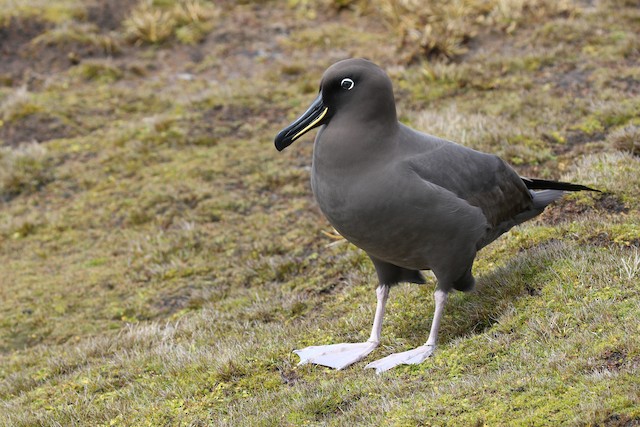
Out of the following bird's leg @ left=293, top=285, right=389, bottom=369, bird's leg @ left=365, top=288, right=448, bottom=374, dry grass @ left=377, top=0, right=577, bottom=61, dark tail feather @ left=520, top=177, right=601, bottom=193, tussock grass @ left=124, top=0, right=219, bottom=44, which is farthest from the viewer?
tussock grass @ left=124, top=0, right=219, bottom=44

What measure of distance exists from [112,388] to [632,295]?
3.67 meters

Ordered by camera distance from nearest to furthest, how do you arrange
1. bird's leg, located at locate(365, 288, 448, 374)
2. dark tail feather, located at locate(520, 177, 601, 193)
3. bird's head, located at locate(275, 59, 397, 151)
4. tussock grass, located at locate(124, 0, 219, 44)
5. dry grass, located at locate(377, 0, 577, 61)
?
bird's head, located at locate(275, 59, 397, 151) < bird's leg, located at locate(365, 288, 448, 374) < dark tail feather, located at locate(520, 177, 601, 193) < dry grass, located at locate(377, 0, 577, 61) < tussock grass, located at locate(124, 0, 219, 44)

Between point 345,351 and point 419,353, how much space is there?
1.87ft

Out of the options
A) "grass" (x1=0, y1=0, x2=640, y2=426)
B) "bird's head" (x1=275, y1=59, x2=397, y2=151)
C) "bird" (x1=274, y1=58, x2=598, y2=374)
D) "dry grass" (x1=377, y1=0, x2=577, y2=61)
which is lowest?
"grass" (x1=0, y1=0, x2=640, y2=426)

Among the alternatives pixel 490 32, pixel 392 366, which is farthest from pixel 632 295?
pixel 490 32

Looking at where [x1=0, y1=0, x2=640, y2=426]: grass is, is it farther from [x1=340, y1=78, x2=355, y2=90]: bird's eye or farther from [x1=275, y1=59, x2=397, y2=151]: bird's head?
[x1=340, y1=78, x2=355, y2=90]: bird's eye

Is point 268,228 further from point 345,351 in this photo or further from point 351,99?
point 351,99

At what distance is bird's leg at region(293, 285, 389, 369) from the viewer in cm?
515

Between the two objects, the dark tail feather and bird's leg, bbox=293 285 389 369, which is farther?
Result: the dark tail feather

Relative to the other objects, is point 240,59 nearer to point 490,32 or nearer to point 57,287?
point 490,32

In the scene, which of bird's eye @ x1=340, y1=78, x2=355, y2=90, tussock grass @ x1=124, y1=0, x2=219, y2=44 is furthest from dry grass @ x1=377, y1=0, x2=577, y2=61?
bird's eye @ x1=340, y1=78, x2=355, y2=90

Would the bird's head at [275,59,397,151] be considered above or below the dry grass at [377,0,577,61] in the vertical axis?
above

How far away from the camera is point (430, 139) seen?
5.10 metres

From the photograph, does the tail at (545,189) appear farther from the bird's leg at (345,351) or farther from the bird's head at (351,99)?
the bird's head at (351,99)
